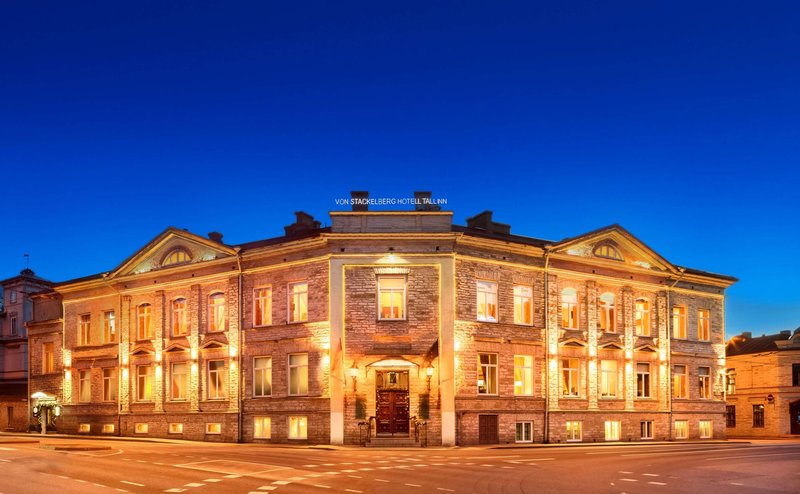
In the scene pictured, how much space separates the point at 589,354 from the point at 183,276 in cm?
2243

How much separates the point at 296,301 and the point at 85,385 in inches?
706

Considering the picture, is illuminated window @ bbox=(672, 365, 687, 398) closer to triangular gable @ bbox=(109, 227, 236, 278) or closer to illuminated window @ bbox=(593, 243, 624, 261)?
illuminated window @ bbox=(593, 243, 624, 261)

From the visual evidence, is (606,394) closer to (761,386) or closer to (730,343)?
(761,386)

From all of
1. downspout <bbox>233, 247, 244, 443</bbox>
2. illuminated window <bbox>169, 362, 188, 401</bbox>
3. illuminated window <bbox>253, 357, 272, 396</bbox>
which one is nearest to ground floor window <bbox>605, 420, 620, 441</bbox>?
illuminated window <bbox>253, 357, 272, 396</bbox>

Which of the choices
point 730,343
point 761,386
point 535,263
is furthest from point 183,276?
point 730,343

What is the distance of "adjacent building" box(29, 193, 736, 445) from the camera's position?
3959 cm

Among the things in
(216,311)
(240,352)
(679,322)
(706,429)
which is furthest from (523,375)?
(216,311)

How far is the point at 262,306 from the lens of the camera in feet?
144

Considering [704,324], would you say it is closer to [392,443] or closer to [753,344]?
[753,344]

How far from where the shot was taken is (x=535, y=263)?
4388cm

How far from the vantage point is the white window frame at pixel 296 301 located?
41875mm

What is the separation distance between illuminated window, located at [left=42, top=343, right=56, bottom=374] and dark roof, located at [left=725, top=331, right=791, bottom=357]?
50.4 meters

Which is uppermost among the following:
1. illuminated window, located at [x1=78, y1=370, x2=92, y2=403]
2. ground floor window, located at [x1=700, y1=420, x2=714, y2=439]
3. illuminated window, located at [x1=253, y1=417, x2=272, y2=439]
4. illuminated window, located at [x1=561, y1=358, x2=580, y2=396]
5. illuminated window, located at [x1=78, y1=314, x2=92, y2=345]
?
illuminated window, located at [x1=78, y1=314, x2=92, y2=345]

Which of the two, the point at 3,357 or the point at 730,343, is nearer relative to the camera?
the point at 3,357
